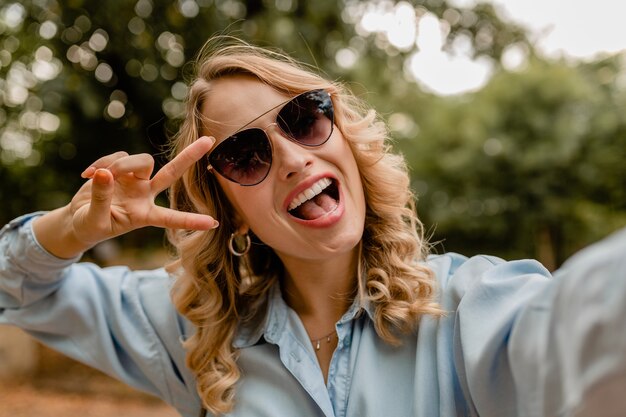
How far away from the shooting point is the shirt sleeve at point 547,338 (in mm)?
810

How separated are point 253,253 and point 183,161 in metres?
0.54

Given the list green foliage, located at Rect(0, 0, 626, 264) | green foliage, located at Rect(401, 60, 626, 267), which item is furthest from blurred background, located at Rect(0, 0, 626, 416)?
green foliage, located at Rect(401, 60, 626, 267)

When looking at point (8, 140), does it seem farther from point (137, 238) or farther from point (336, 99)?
point (336, 99)

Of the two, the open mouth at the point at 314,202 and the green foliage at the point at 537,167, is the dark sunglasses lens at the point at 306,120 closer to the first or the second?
the open mouth at the point at 314,202

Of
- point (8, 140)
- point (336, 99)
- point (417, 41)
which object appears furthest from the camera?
point (8, 140)

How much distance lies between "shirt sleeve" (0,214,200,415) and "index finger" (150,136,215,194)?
504mm

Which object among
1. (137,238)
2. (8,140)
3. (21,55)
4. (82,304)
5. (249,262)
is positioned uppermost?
(249,262)

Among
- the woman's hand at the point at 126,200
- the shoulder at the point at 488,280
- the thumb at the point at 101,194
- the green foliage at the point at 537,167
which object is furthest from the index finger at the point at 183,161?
the green foliage at the point at 537,167

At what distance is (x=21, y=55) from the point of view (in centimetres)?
535

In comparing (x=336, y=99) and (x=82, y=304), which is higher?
(x=336, y=99)

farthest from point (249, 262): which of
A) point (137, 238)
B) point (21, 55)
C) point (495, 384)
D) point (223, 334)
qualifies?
point (137, 238)

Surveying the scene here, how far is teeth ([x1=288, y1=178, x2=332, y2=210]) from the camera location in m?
1.66

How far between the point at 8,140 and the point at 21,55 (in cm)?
160

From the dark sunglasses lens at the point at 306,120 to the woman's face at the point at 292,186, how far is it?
20 mm
